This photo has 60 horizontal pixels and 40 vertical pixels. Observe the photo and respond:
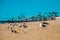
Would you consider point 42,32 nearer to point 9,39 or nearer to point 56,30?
point 56,30

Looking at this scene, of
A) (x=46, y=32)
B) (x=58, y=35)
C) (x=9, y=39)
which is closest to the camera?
(x=58, y=35)

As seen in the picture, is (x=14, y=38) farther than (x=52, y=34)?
Yes

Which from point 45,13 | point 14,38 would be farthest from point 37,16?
point 14,38

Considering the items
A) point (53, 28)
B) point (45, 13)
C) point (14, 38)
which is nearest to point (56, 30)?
point (53, 28)

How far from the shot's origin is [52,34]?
15.8 m

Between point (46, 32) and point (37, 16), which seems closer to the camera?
point (46, 32)

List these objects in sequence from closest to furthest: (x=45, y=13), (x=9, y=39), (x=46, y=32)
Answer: (x=46, y=32), (x=9, y=39), (x=45, y=13)

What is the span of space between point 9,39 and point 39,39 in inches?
153

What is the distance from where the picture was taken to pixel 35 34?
17.2 meters

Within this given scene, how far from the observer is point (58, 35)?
15.4 m

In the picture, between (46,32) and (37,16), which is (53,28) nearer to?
(46,32)

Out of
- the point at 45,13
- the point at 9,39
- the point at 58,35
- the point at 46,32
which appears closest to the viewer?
the point at 58,35

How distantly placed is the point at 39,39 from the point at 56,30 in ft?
7.20

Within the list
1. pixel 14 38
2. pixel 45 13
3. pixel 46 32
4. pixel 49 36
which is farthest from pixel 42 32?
pixel 45 13
